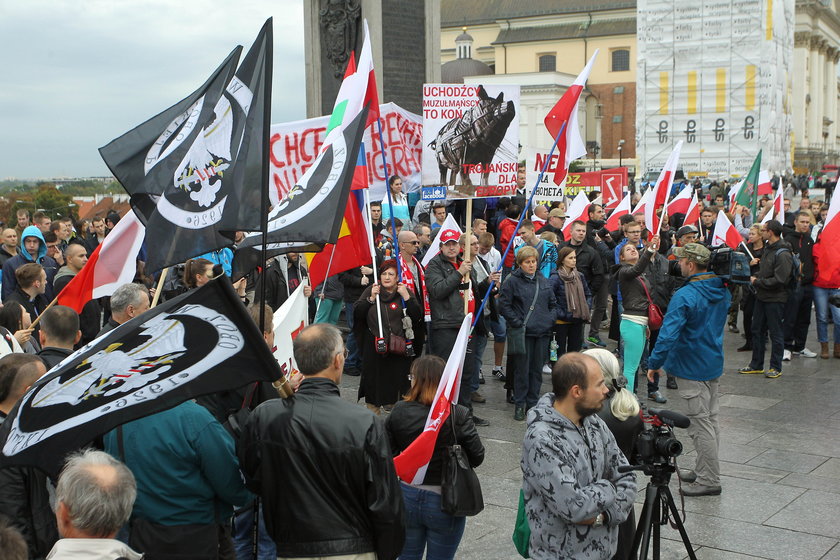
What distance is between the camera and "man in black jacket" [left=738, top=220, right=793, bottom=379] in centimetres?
1146

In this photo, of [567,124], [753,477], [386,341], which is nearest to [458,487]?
[753,477]

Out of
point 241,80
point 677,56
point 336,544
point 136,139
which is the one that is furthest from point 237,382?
point 677,56

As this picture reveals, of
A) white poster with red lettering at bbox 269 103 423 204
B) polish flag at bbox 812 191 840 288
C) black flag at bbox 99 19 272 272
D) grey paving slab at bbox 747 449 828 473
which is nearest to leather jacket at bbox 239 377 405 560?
black flag at bbox 99 19 272 272

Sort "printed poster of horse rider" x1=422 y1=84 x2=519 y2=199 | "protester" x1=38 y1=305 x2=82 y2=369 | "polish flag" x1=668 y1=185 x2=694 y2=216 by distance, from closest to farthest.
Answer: "protester" x1=38 y1=305 x2=82 y2=369 < "printed poster of horse rider" x1=422 y1=84 x2=519 y2=199 < "polish flag" x1=668 y1=185 x2=694 y2=216

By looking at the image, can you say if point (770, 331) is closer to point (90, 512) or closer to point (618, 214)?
point (618, 214)

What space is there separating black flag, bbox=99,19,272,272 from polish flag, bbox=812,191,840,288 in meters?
8.96

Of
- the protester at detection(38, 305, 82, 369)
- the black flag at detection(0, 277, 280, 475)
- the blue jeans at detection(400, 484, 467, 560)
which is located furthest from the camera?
the protester at detection(38, 305, 82, 369)

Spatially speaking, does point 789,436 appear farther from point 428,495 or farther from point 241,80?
point 241,80

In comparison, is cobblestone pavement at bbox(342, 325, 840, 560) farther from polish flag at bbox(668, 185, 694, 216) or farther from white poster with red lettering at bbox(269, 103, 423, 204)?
polish flag at bbox(668, 185, 694, 216)

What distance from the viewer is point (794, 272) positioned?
11.8 meters

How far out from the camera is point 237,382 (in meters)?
3.43

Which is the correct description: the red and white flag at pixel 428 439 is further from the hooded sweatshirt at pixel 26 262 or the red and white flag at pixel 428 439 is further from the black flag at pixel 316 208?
the hooded sweatshirt at pixel 26 262

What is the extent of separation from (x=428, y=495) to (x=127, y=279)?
127 inches

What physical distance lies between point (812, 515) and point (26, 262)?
335 inches
